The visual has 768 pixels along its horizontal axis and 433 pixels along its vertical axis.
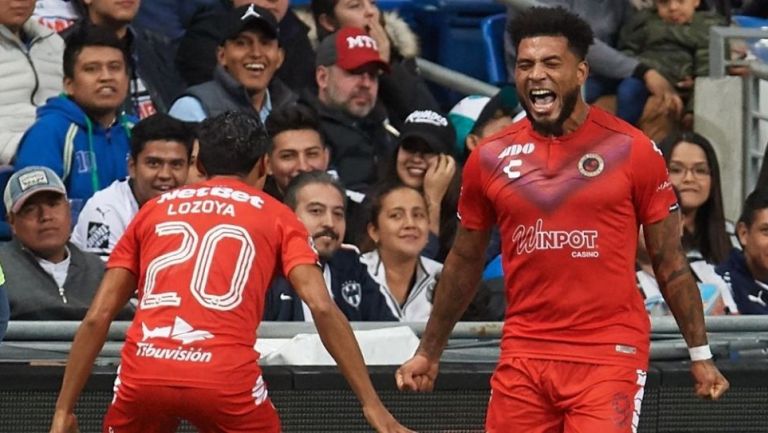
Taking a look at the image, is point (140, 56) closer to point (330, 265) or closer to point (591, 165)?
point (330, 265)

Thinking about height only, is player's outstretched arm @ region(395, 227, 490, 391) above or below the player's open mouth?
below

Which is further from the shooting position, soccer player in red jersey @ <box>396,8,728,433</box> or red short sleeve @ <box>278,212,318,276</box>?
red short sleeve @ <box>278,212,318,276</box>

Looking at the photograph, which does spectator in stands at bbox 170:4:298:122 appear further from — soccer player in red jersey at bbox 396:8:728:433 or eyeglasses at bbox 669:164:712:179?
soccer player in red jersey at bbox 396:8:728:433

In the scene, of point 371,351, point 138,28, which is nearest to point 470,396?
point 371,351

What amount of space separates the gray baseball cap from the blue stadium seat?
16.2 ft

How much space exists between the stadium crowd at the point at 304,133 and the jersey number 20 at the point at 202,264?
201 centimetres

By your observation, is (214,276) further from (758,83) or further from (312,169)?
(758,83)

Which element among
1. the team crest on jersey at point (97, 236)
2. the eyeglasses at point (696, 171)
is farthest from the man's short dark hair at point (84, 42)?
the eyeglasses at point (696, 171)

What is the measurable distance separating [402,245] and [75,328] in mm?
2246

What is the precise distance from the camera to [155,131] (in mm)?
9797

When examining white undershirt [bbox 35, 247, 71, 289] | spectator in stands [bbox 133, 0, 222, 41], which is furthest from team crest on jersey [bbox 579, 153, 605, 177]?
spectator in stands [bbox 133, 0, 222, 41]

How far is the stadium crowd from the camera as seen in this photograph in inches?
361

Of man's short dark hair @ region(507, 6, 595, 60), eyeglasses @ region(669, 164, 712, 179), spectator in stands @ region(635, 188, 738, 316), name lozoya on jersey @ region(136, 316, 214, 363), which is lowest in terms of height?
spectator in stands @ region(635, 188, 738, 316)

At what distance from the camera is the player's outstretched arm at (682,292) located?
669 centimetres
